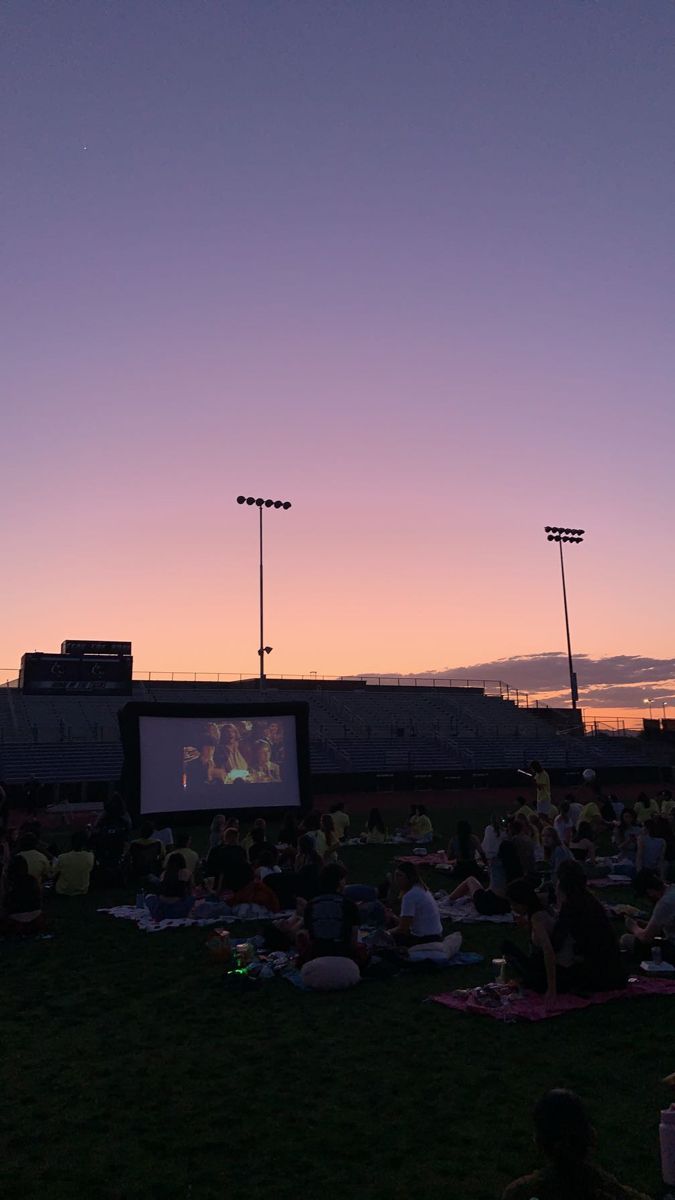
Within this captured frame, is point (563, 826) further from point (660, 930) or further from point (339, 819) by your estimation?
point (660, 930)

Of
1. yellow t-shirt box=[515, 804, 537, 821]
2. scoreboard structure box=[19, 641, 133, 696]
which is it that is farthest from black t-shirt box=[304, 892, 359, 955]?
scoreboard structure box=[19, 641, 133, 696]

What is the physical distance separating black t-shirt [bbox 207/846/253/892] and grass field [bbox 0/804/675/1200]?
3.82 meters

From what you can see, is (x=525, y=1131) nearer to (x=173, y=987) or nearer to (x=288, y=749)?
(x=173, y=987)

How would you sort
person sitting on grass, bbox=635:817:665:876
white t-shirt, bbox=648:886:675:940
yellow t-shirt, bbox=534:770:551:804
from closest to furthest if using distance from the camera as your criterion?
white t-shirt, bbox=648:886:675:940 < person sitting on grass, bbox=635:817:665:876 < yellow t-shirt, bbox=534:770:551:804

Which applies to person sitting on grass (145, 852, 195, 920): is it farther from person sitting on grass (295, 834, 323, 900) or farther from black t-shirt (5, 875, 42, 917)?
black t-shirt (5, 875, 42, 917)

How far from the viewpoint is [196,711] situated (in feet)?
89.9

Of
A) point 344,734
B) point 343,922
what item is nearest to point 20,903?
point 343,922

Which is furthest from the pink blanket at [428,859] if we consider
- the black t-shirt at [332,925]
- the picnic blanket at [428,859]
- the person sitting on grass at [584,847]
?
the black t-shirt at [332,925]

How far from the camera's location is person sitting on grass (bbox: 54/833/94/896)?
15461mm

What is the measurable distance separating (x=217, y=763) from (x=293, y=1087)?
21519 millimetres

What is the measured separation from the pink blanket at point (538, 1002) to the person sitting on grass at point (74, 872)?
8616mm

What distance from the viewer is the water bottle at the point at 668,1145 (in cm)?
459

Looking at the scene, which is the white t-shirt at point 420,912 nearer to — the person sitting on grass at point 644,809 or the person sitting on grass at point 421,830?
the person sitting on grass at point 644,809

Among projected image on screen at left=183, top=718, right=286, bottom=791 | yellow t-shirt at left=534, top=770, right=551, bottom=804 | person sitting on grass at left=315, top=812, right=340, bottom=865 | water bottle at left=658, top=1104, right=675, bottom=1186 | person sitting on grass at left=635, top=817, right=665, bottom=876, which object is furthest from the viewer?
projected image on screen at left=183, top=718, right=286, bottom=791
